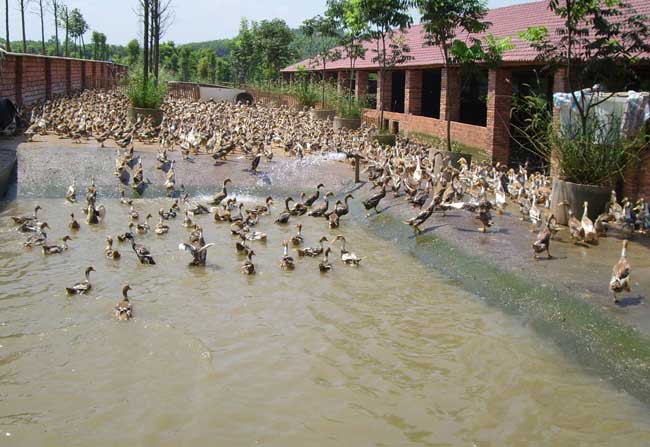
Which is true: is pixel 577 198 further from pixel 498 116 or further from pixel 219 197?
pixel 498 116

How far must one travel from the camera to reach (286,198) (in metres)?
16.2

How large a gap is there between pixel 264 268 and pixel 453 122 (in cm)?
1318

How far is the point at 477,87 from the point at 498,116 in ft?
26.9

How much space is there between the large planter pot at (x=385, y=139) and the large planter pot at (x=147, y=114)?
6.84 m

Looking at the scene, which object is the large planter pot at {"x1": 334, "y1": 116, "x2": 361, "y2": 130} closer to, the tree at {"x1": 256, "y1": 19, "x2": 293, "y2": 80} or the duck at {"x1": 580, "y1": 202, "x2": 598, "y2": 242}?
the duck at {"x1": 580, "y1": 202, "x2": 598, "y2": 242}

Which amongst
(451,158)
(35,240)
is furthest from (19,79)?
(451,158)

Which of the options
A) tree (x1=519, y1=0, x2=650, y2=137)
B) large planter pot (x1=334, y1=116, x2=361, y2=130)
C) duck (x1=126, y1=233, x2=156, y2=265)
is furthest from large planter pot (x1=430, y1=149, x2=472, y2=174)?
large planter pot (x1=334, y1=116, x2=361, y2=130)

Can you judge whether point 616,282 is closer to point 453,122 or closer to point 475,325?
point 475,325

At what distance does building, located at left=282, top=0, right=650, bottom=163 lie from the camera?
19344 millimetres

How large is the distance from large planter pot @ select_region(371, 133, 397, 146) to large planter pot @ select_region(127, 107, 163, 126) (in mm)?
6837

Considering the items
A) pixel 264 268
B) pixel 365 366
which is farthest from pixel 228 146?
pixel 365 366

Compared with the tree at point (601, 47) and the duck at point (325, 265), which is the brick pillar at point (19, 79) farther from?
the tree at point (601, 47)

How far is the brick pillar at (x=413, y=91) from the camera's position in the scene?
2684cm

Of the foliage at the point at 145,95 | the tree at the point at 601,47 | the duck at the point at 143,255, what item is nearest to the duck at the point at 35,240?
the duck at the point at 143,255
